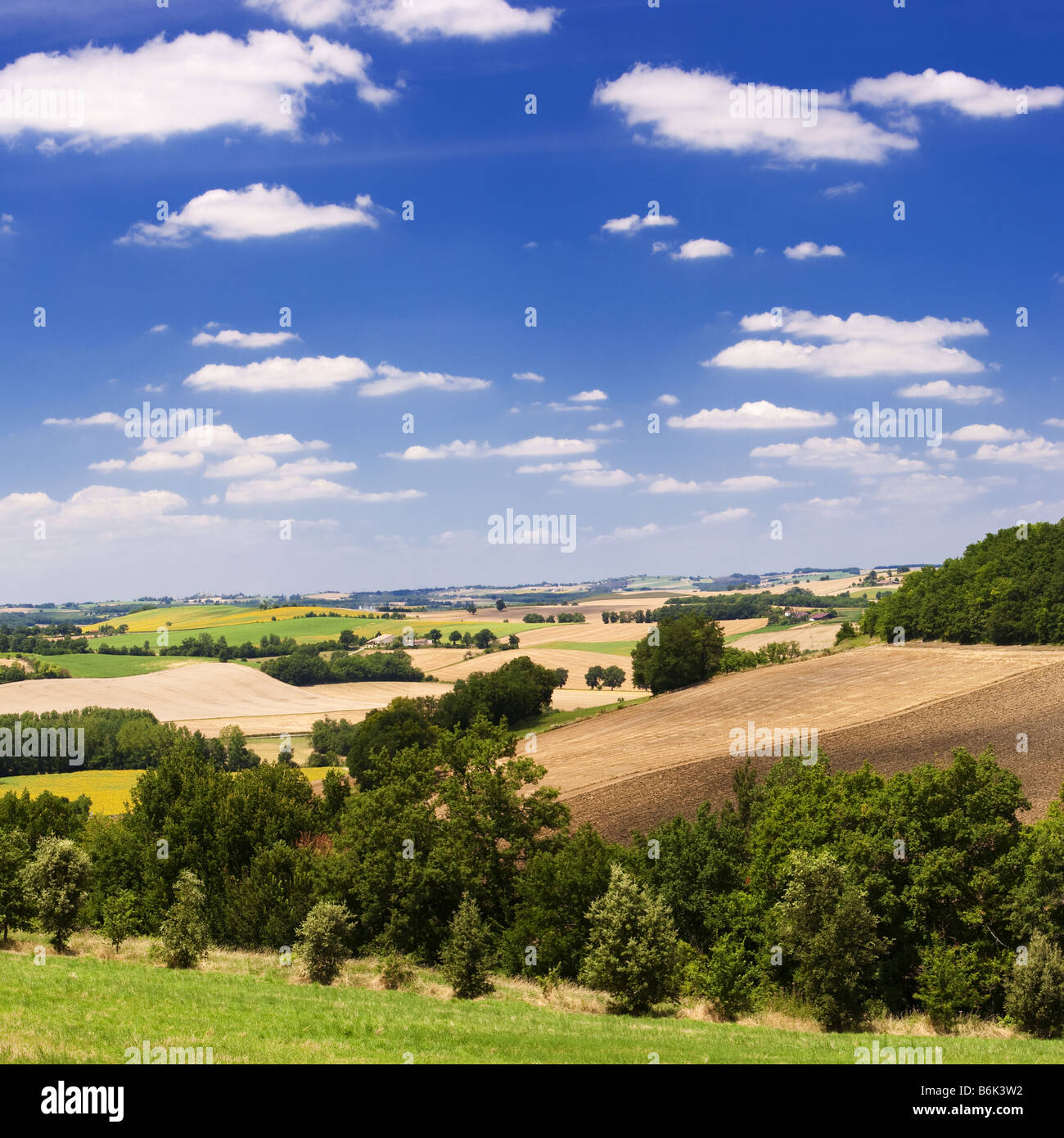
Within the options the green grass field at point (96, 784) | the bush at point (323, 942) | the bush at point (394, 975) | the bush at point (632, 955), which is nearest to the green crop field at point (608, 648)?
the green grass field at point (96, 784)

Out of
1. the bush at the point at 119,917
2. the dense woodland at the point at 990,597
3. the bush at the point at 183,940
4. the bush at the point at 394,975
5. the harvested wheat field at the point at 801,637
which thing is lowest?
the bush at the point at 119,917


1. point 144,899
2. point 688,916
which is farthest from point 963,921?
point 144,899

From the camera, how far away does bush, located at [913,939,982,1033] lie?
35125 millimetres

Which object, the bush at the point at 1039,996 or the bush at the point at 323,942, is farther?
the bush at the point at 323,942

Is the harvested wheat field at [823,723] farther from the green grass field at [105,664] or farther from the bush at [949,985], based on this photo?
the green grass field at [105,664]

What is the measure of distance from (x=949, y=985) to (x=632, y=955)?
13.3 m

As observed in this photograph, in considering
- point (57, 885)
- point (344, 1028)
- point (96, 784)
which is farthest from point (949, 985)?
point (96, 784)

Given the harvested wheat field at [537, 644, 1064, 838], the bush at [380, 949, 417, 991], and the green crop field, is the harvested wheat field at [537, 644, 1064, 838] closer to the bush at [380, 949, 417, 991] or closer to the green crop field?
the bush at [380, 949, 417, 991]

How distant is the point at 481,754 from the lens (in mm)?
51938

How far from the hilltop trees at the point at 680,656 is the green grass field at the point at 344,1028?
76.6 metres

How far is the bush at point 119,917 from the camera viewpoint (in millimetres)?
39250
